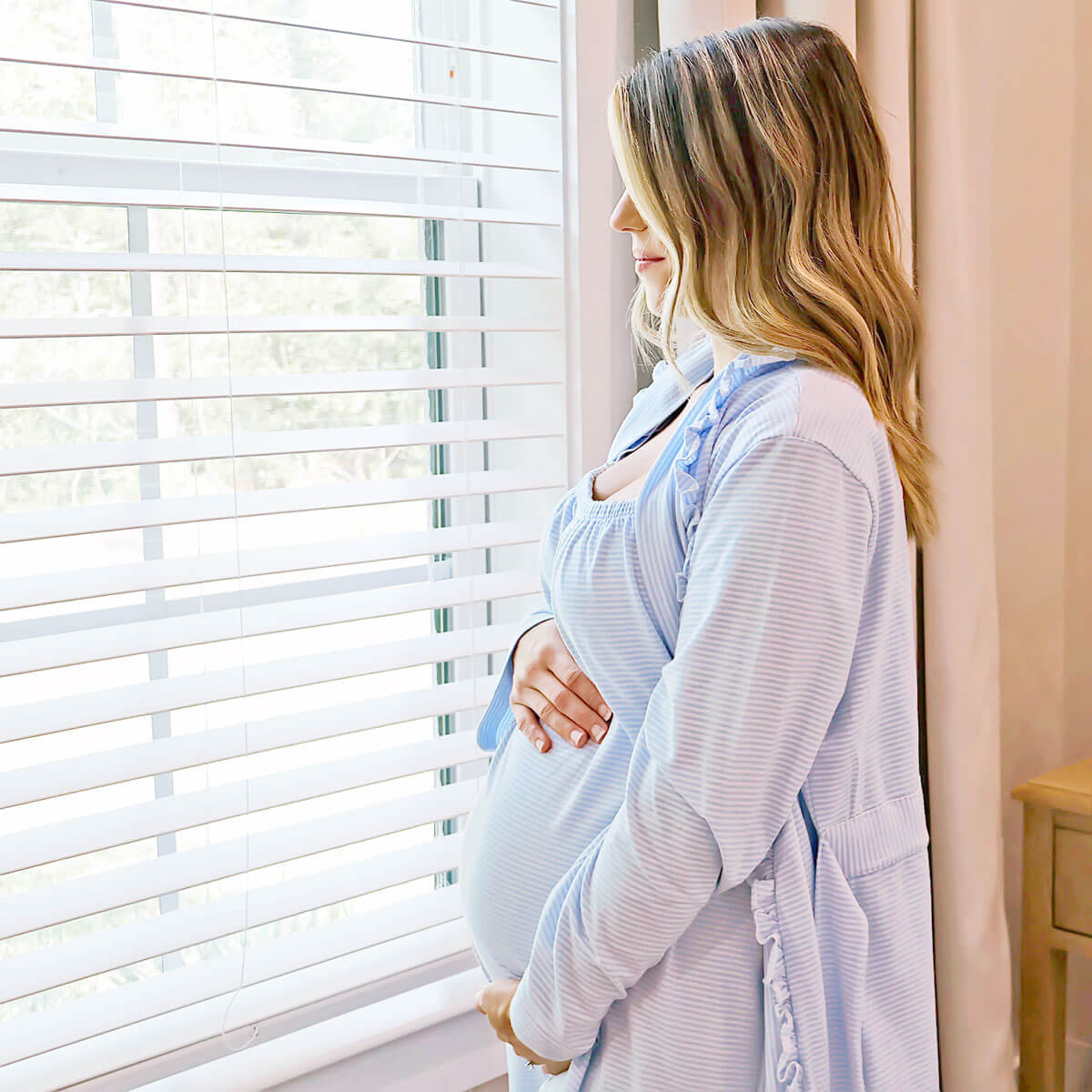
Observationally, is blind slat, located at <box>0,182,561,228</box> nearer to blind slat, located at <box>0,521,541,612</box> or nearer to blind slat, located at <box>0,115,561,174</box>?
blind slat, located at <box>0,115,561,174</box>

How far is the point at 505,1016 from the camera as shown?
0.97 meters

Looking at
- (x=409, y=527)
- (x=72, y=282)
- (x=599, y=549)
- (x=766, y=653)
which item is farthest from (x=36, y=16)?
(x=766, y=653)

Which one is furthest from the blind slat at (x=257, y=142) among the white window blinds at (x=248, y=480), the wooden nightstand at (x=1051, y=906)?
the wooden nightstand at (x=1051, y=906)

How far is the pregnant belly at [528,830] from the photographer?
951mm

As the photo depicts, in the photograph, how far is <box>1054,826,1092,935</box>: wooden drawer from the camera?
1.59 meters

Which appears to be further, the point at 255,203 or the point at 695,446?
the point at 255,203

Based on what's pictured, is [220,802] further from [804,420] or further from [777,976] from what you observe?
[804,420]

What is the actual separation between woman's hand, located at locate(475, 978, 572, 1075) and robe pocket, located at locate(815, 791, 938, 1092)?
0.24 metres

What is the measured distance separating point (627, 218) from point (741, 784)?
516 mm

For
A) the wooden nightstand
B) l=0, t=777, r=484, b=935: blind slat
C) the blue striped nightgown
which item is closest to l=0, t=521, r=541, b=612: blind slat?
l=0, t=777, r=484, b=935: blind slat

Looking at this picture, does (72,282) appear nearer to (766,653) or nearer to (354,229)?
(354,229)

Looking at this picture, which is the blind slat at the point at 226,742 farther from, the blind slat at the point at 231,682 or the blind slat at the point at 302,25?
the blind slat at the point at 302,25

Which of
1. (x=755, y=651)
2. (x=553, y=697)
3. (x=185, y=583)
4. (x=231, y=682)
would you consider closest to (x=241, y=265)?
(x=185, y=583)

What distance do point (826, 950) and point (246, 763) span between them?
73 centimetres
